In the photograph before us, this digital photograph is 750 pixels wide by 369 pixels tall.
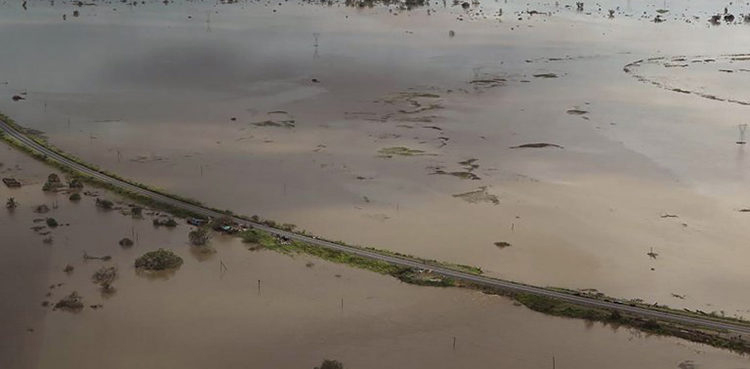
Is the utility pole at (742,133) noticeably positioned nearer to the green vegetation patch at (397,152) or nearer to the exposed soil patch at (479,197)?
the exposed soil patch at (479,197)

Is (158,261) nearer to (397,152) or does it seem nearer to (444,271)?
(444,271)

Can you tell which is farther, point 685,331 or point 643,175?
point 643,175

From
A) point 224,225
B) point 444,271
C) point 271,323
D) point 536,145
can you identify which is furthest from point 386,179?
point 271,323

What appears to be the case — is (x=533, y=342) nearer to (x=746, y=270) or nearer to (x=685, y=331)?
(x=685, y=331)

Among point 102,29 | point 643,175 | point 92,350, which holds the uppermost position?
point 102,29

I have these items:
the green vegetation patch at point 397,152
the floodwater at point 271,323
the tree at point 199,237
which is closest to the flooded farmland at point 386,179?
the floodwater at point 271,323

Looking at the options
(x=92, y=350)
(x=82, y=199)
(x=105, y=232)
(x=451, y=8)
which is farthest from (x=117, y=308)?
(x=451, y=8)
